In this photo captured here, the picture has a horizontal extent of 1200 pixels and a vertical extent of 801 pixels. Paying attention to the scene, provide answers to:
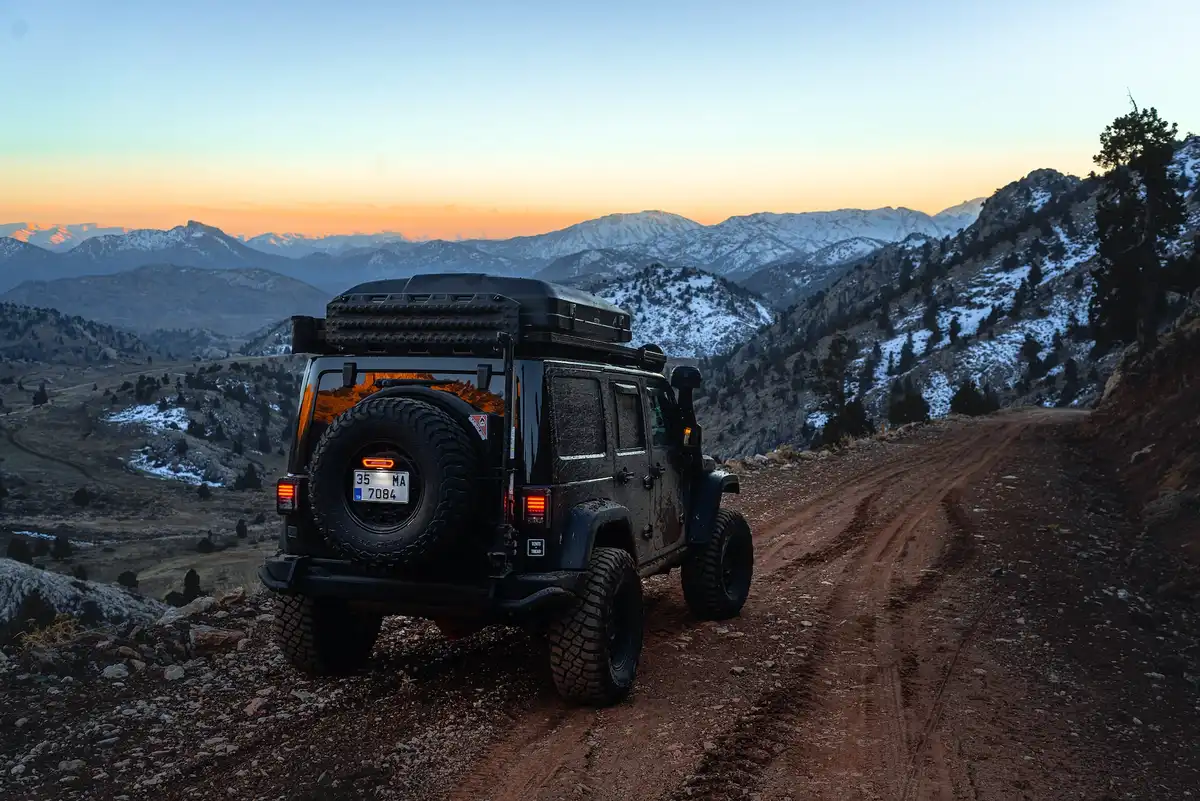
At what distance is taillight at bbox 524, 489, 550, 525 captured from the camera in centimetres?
560

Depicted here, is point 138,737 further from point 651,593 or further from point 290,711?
point 651,593

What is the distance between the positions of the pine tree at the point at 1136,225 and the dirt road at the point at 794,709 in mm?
35772

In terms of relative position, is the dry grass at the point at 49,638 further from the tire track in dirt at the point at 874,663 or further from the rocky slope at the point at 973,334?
Result: the rocky slope at the point at 973,334

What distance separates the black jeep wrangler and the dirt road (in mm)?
569

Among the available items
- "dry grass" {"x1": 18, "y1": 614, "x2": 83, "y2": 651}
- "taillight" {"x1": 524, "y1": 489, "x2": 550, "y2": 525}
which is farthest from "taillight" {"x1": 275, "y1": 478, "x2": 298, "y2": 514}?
"dry grass" {"x1": 18, "y1": 614, "x2": 83, "y2": 651}

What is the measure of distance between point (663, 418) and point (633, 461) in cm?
101

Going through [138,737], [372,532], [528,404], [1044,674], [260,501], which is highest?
[528,404]

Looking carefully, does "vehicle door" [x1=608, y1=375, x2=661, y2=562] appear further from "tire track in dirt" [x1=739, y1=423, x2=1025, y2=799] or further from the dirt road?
"tire track in dirt" [x1=739, y1=423, x2=1025, y2=799]

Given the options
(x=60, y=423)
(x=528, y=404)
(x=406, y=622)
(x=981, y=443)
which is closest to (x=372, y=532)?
(x=528, y=404)

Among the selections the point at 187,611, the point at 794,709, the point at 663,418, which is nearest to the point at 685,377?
the point at 663,418

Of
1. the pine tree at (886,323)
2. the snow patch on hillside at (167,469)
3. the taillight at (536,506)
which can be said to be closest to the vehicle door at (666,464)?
the taillight at (536,506)

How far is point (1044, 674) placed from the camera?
6930 millimetres

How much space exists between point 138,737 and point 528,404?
10.5 ft

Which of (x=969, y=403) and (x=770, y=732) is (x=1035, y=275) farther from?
(x=770, y=732)
